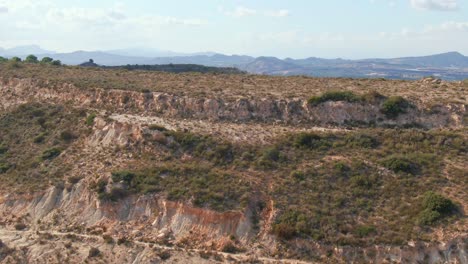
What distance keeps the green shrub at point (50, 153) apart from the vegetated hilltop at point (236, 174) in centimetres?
9

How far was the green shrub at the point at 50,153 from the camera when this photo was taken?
3988 centimetres

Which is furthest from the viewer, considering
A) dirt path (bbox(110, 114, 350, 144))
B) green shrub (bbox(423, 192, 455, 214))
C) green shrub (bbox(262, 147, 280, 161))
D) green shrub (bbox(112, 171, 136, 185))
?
dirt path (bbox(110, 114, 350, 144))

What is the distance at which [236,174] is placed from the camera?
34250 millimetres

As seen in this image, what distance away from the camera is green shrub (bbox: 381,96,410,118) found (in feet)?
135

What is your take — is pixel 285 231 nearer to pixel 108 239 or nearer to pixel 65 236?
pixel 108 239

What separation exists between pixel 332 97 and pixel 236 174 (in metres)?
14.3

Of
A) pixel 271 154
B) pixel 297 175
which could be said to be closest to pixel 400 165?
pixel 297 175

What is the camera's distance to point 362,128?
40250 mm

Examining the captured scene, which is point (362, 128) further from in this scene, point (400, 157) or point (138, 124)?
point (138, 124)

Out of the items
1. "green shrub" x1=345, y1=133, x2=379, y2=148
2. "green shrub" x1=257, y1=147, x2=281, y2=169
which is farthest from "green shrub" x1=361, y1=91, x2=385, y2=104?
"green shrub" x1=257, y1=147, x2=281, y2=169

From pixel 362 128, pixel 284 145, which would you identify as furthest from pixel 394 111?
pixel 284 145

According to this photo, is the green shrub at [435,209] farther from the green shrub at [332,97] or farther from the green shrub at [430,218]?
the green shrub at [332,97]

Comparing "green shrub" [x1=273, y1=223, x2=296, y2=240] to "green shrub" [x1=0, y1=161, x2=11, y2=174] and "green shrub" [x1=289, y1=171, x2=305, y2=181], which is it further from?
"green shrub" [x1=0, y1=161, x2=11, y2=174]

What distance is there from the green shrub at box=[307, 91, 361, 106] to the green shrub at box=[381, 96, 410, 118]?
8.45 feet
